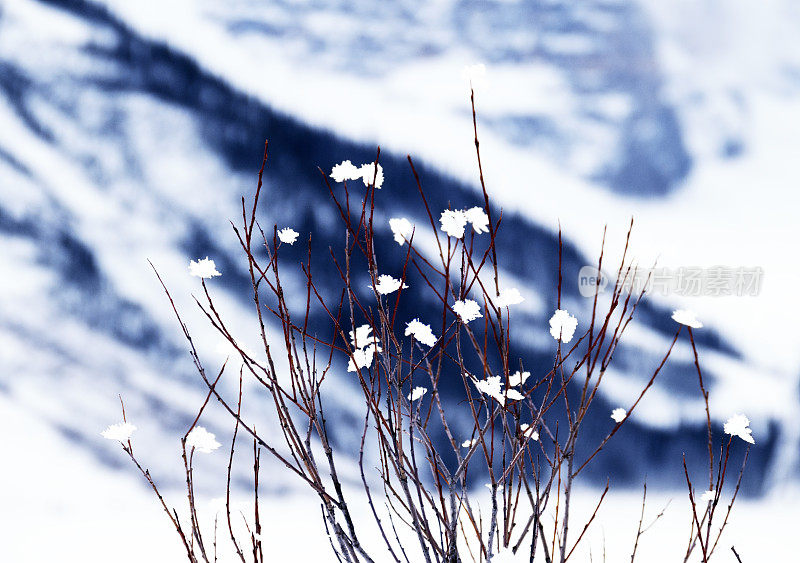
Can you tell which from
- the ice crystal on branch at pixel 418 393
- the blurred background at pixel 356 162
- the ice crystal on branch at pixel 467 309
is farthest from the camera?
the blurred background at pixel 356 162

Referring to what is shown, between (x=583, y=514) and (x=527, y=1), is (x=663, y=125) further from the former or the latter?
(x=583, y=514)

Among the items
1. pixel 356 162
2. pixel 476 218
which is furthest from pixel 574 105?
pixel 476 218

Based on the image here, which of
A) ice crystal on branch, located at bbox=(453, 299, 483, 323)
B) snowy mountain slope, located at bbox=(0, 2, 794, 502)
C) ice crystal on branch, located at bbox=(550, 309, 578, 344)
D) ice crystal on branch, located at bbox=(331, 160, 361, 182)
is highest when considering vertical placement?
ice crystal on branch, located at bbox=(331, 160, 361, 182)

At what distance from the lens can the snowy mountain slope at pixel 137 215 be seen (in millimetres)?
1806

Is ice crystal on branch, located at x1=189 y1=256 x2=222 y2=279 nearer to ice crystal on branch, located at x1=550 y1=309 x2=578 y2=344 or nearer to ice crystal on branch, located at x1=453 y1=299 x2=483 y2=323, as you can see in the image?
ice crystal on branch, located at x1=453 y1=299 x2=483 y2=323

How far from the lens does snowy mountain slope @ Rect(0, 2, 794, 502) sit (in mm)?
1806

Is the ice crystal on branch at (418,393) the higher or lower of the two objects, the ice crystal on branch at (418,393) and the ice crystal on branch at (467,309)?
the lower

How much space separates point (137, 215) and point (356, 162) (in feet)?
2.43

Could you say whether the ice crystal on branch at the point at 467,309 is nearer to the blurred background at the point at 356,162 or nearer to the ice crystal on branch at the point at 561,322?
the ice crystal on branch at the point at 561,322

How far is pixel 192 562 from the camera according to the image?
2.16 ft

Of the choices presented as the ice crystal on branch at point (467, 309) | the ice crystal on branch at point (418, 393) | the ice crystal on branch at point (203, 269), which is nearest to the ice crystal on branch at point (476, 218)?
the ice crystal on branch at point (467, 309)

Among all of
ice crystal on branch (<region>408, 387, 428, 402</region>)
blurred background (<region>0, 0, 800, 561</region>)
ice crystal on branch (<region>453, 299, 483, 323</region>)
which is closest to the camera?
ice crystal on branch (<region>453, 299, 483, 323</region>)

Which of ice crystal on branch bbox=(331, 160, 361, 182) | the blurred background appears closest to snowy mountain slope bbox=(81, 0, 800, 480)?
the blurred background

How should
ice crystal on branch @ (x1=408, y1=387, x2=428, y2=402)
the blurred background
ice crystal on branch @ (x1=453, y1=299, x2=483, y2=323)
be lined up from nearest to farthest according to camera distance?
ice crystal on branch @ (x1=453, y1=299, x2=483, y2=323) < ice crystal on branch @ (x1=408, y1=387, x2=428, y2=402) < the blurred background
